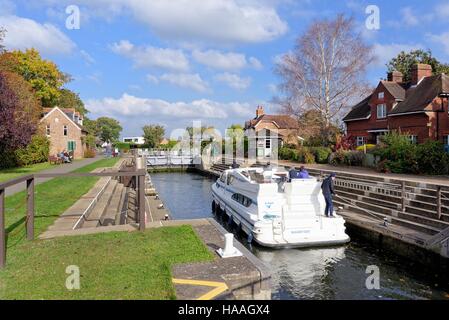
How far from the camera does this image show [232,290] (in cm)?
538

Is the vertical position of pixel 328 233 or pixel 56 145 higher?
pixel 56 145

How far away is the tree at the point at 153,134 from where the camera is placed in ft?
254

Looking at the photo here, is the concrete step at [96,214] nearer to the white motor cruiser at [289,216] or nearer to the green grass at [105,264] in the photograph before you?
the green grass at [105,264]

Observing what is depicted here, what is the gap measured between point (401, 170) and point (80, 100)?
8162 centimetres

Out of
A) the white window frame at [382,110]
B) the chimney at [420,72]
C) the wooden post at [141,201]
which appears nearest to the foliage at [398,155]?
the white window frame at [382,110]

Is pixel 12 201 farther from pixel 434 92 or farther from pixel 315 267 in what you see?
pixel 434 92

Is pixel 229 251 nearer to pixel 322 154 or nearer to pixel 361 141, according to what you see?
pixel 322 154

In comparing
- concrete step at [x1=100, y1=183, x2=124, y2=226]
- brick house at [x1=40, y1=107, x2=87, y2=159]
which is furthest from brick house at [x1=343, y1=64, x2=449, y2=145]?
brick house at [x1=40, y1=107, x2=87, y2=159]

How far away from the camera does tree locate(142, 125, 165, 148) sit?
3054 inches

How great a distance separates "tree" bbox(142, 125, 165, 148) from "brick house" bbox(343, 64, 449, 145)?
48.1m

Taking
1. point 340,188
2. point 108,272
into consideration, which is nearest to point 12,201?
point 108,272

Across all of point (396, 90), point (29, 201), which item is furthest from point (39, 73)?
point (29, 201)

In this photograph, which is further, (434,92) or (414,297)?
(434,92)
